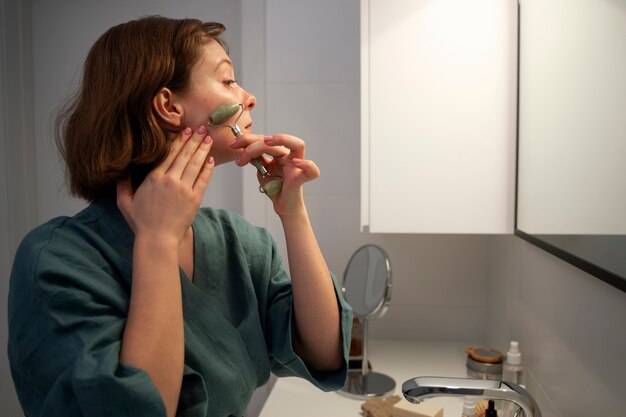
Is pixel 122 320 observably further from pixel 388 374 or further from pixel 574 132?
pixel 388 374

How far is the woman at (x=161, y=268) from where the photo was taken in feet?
2.00

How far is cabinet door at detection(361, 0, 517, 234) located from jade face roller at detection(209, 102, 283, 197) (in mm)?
454

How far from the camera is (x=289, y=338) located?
0.85 metres

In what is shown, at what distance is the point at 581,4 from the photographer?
821mm

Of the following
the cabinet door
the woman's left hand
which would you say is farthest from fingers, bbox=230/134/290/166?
the cabinet door

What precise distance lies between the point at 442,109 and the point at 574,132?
1.32ft

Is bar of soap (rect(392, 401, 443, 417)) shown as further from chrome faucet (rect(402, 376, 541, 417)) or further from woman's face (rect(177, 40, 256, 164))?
woman's face (rect(177, 40, 256, 164))

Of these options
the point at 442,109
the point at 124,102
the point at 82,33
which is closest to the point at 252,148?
the point at 124,102

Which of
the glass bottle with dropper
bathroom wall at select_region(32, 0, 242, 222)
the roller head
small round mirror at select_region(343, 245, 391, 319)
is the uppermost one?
bathroom wall at select_region(32, 0, 242, 222)

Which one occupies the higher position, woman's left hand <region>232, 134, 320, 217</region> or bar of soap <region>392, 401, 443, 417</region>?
woman's left hand <region>232, 134, 320, 217</region>

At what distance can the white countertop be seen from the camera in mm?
1185

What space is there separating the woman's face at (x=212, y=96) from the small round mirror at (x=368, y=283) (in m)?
0.63

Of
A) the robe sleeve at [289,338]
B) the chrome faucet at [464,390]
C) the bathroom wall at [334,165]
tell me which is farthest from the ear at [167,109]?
the bathroom wall at [334,165]

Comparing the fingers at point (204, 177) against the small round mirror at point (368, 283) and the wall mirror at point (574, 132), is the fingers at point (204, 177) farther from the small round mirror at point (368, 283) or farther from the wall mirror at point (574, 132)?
the small round mirror at point (368, 283)
